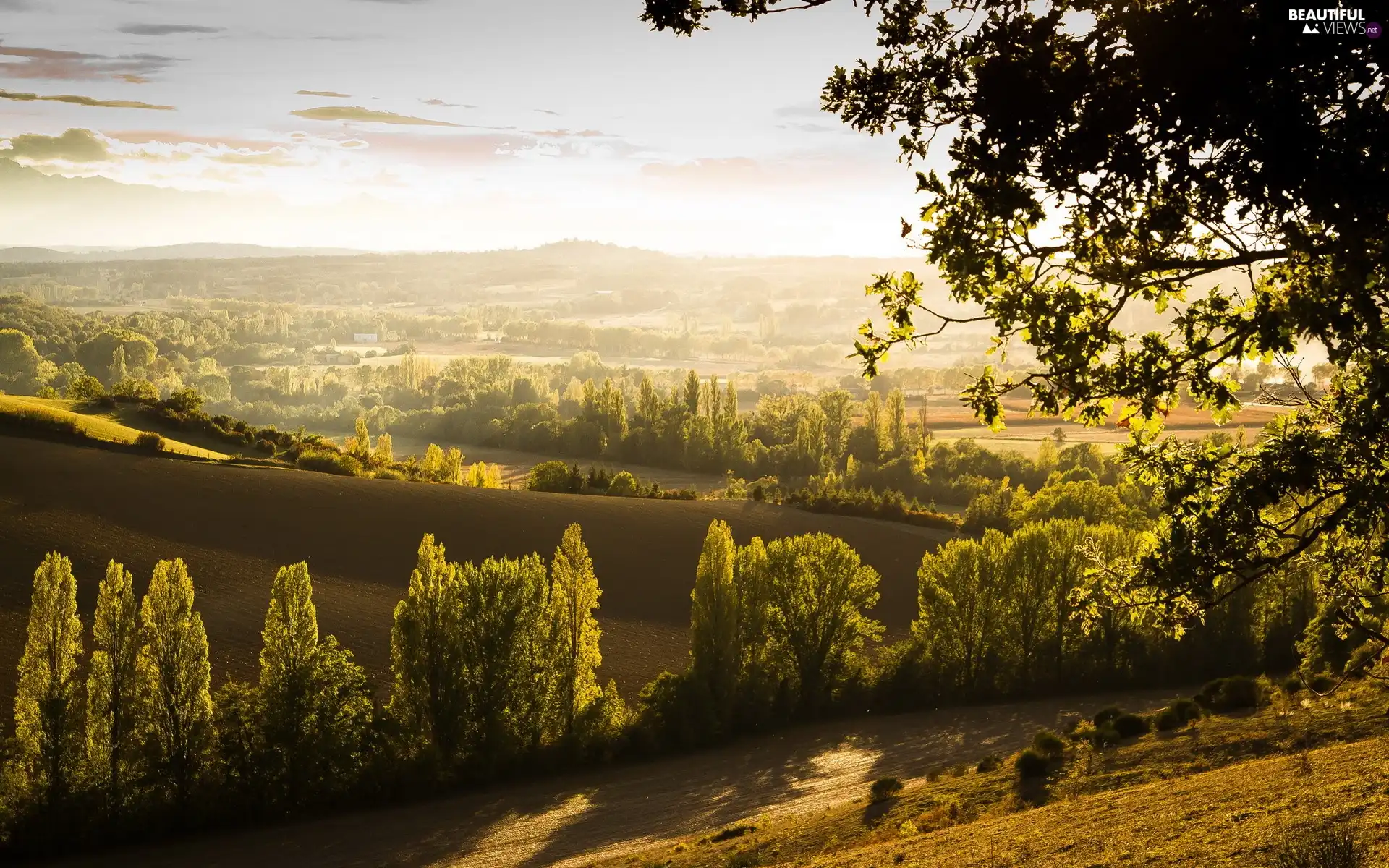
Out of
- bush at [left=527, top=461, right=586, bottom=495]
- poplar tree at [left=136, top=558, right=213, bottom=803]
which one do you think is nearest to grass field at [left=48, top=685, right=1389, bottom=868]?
poplar tree at [left=136, top=558, right=213, bottom=803]

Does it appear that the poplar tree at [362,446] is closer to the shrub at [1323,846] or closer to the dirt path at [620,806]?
the dirt path at [620,806]

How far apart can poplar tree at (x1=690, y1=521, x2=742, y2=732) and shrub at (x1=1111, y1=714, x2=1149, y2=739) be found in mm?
16878

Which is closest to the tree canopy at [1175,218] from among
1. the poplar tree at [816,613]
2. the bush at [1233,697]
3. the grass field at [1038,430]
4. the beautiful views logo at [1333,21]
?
the beautiful views logo at [1333,21]

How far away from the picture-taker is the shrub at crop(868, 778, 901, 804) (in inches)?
1160

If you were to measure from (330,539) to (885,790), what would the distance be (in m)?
34.7

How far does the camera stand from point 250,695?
36125 mm

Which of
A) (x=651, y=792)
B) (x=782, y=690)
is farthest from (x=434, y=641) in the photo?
(x=782, y=690)

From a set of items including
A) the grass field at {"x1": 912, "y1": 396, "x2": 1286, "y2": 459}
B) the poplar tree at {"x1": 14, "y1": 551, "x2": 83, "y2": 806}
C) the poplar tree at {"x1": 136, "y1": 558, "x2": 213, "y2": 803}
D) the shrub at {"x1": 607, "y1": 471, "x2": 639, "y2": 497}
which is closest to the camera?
the poplar tree at {"x1": 14, "y1": 551, "x2": 83, "y2": 806}

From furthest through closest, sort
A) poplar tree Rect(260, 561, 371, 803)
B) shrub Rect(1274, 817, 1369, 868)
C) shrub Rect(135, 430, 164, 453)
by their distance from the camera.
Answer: shrub Rect(135, 430, 164, 453)
poplar tree Rect(260, 561, 371, 803)
shrub Rect(1274, 817, 1369, 868)

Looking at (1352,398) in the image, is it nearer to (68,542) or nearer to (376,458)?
(68,542)

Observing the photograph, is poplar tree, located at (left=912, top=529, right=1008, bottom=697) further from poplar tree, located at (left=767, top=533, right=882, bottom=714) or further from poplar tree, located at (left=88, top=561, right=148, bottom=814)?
poplar tree, located at (left=88, top=561, right=148, bottom=814)

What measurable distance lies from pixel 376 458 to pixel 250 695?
47689 mm

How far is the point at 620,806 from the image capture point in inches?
1414

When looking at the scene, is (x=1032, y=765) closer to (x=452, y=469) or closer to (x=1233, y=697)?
(x=1233, y=697)
